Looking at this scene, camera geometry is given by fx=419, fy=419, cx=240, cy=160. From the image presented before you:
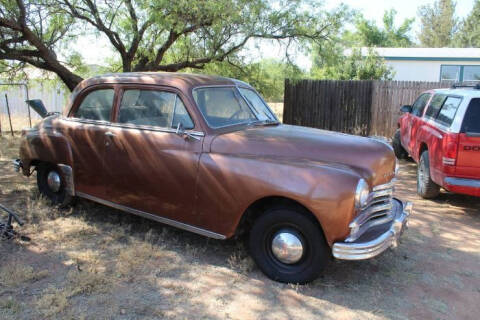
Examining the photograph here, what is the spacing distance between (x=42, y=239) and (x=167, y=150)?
185cm

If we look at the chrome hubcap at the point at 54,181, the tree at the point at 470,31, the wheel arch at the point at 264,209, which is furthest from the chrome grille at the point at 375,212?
the tree at the point at 470,31

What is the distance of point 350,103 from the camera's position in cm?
1351

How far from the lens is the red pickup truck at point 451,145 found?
5754mm

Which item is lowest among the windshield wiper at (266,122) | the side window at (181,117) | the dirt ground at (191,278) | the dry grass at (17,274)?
the dirt ground at (191,278)

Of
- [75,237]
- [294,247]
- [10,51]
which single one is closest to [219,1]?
[10,51]

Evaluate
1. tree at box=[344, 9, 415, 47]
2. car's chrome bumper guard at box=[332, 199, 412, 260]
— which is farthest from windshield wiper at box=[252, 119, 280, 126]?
tree at box=[344, 9, 415, 47]

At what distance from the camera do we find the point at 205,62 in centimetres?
1120

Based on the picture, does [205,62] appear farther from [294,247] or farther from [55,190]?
[294,247]

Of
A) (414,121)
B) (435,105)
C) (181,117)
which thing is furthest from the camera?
(414,121)

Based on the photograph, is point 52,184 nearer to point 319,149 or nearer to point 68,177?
point 68,177

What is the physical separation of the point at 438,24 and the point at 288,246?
5581 centimetres

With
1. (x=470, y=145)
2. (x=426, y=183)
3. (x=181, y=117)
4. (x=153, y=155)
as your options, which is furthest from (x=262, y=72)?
(x=153, y=155)

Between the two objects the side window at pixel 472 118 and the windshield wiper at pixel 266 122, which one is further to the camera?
the side window at pixel 472 118

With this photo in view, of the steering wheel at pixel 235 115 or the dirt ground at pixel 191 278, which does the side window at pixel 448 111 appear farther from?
the steering wheel at pixel 235 115
